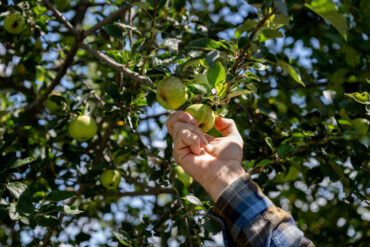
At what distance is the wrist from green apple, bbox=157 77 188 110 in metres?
0.37

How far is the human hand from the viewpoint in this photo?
1.44 m

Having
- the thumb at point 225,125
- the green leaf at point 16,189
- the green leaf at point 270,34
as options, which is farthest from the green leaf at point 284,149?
the green leaf at point 16,189

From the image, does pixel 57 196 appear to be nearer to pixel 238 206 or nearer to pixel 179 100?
pixel 179 100

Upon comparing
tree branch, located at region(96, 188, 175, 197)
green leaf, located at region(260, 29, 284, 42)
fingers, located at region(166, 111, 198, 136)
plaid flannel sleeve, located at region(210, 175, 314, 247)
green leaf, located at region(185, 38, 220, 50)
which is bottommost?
tree branch, located at region(96, 188, 175, 197)

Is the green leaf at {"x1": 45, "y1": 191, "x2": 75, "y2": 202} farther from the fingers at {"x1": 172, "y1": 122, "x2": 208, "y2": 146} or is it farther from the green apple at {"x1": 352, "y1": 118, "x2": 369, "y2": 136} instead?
the green apple at {"x1": 352, "y1": 118, "x2": 369, "y2": 136}

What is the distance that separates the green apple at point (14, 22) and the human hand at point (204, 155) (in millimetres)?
1836

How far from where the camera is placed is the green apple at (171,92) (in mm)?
1585

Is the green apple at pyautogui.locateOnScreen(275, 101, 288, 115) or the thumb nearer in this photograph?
the thumb

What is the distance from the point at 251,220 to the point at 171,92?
650mm

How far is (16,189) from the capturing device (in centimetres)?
197

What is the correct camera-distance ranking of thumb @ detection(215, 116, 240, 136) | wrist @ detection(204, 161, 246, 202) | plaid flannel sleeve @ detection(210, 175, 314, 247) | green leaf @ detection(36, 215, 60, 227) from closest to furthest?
plaid flannel sleeve @ detection(210, 175, 314, 247) → wrist @ detection(204, 161, 246, 202) → thumb @ detection(215, 116, 240, 136) → green leaf @ detection(36, 215, 60, 227)

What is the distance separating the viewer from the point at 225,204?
4.49 ft

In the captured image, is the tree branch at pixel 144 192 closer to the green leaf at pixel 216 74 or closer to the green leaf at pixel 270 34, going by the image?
the green leaf at pixel 216 74

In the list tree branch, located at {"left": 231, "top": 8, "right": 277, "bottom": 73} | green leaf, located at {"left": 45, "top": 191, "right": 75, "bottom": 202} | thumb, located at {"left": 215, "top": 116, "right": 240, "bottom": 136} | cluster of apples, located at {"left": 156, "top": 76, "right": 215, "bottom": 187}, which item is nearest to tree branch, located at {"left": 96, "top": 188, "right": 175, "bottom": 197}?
green leaf, located at {"left": 45, "top": 191, "right": 75, "bottom": 202}
